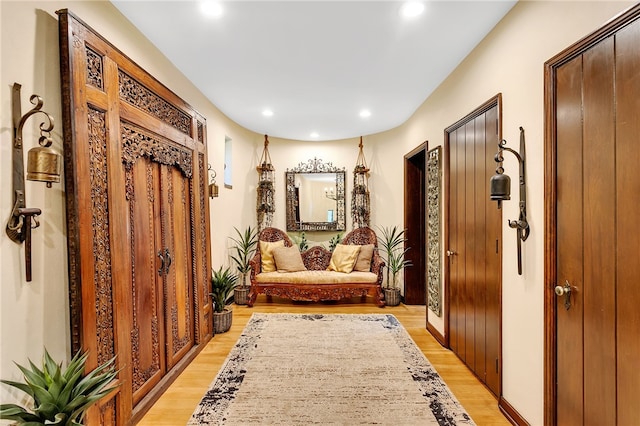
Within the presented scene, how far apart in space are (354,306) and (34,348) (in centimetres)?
368

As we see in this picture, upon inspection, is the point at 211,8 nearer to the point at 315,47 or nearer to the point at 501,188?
the point at 315,47

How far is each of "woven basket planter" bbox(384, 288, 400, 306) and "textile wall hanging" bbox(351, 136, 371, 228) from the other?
123cm

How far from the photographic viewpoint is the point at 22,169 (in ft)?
4.29

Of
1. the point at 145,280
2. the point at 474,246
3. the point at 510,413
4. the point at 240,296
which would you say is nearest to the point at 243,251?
the point at 240,296

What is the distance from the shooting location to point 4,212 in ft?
4.12

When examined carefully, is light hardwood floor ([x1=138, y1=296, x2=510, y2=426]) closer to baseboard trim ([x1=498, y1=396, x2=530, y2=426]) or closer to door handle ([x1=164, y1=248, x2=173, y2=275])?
baseboard trim ([x1=498, y1=396, x2=530, y2=426])

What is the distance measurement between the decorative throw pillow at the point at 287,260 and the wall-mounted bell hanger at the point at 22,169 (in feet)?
11.4

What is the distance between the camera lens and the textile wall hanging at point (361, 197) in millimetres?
5152

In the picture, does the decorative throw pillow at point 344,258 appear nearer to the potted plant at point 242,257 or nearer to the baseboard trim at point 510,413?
the potted plant at point 242,257

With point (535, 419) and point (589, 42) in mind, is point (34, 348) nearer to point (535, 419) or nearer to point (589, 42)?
point (535, 419)

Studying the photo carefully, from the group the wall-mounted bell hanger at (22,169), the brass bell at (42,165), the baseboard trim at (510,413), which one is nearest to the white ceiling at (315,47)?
the wall-mounted bell hanger at (22,169)

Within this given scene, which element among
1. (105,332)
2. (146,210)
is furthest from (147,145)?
(105,332)


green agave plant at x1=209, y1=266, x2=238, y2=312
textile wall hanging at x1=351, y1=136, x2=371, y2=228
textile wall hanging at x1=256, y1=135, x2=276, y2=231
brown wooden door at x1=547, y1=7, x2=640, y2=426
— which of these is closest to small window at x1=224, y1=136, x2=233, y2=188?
textile wall hanging at x1=256, y1=135, x2=276, y2=231

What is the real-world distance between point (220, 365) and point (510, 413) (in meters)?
2.29
